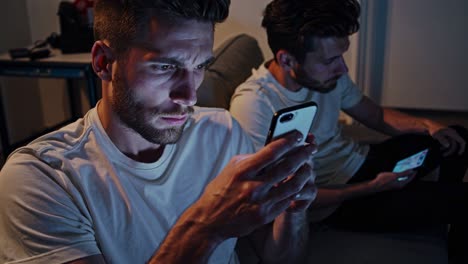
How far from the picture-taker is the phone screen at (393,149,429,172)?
1.52 meters

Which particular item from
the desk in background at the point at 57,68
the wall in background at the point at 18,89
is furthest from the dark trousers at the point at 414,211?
the wall in background at the point at 18,89

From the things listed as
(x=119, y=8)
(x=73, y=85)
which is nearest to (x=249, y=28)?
(x=73, y=85)

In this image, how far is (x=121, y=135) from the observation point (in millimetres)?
942

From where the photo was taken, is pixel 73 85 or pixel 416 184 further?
pixel 73 85

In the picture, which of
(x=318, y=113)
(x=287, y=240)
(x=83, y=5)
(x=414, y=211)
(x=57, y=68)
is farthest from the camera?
(x=83, y=5)

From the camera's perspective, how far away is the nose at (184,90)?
92cm

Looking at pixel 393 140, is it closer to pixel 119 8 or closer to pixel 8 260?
pixel 119 8

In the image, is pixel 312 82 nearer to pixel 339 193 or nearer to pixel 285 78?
pixel 285 78

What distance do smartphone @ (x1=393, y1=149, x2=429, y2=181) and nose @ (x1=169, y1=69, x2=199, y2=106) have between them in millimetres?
841

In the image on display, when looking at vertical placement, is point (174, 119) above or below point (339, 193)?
above

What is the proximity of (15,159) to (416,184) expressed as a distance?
117 centimetres

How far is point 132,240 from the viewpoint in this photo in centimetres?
89

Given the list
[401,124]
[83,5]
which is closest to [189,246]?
[401,124]

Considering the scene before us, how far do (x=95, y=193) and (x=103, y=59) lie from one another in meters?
0.25
